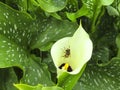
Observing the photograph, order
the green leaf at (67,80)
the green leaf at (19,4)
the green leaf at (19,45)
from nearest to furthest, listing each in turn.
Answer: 1. the green leaf at (67,80)
2. the green leaf at (19,45)
3. the green leaf at (19,4)

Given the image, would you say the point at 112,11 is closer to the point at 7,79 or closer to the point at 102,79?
the point at 102,79

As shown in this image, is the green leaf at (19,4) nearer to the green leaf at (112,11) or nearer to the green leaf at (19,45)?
the green leaf at (19,45)

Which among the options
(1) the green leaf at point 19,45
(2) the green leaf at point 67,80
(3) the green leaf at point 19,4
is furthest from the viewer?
(3) the green leaf at point 19,4

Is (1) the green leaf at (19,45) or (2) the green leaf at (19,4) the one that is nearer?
(1) the green leaf at (19,45)

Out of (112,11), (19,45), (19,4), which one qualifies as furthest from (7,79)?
Result: (112,11)

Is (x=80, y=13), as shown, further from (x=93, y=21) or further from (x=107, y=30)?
(x=107, y=30)

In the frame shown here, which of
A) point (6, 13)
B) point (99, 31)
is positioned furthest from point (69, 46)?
point (99, 31)

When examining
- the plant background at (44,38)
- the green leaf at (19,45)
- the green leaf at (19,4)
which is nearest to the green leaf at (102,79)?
the plant background at (44,38)

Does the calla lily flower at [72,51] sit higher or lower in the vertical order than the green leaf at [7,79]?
higher
